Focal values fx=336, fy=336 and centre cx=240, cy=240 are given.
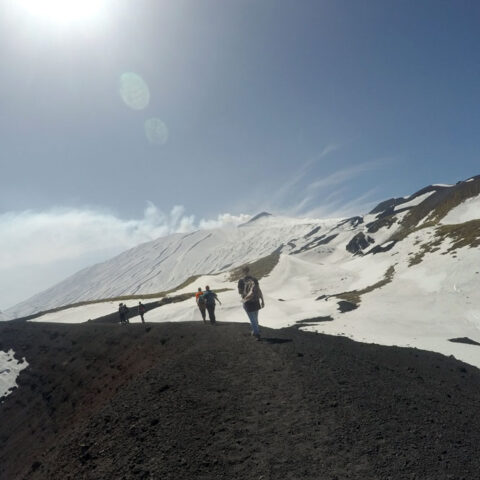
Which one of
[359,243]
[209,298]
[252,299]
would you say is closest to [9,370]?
[209,298]

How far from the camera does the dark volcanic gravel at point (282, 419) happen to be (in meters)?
6.24

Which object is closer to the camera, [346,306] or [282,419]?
[282,419]

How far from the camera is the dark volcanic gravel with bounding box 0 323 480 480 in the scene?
6242 mm

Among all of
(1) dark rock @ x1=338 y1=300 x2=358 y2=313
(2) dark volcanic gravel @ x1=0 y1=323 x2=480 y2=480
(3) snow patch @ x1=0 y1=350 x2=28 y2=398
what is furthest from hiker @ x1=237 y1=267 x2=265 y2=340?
(3) snow patch @ x1=0 y1=350 x2=28 y2=398

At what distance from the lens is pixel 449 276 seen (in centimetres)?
3344

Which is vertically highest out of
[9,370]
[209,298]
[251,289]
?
[209,298]

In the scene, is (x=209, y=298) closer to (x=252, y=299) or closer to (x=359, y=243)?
(x=252, y=299)

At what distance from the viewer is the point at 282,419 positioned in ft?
25.1

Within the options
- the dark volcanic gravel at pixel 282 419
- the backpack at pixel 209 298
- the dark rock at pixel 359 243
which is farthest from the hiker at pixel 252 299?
the dark rock at pixel 359 243

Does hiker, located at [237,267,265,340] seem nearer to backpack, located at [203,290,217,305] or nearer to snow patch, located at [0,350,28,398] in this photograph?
backpack, located at [203,290,217,305]

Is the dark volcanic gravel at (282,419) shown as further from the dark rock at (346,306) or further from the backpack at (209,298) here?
the dark rock at (346,306)

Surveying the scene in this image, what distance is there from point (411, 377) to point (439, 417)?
10.7ft

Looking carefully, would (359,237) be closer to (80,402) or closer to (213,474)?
(80,402)

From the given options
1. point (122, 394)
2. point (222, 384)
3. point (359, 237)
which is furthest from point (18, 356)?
point (359, 237)
